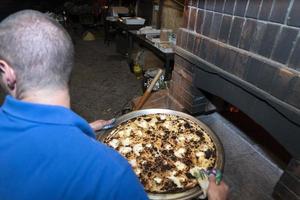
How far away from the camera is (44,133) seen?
802 millimetres

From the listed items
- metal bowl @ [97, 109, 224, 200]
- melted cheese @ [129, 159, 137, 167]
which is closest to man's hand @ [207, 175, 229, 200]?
metal bowl @ [97, 109, 224, 200]

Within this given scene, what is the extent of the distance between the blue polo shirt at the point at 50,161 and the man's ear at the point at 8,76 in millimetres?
93

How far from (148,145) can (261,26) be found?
1229 millimetres

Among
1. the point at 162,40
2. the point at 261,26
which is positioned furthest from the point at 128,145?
the point at 162,40

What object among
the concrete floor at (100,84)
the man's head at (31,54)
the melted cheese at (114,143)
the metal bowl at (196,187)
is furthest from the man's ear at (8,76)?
the concrete floor at (100,84)

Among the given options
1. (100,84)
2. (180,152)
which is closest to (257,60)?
(180,152)

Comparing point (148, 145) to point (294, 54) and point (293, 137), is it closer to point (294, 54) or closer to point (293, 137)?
point (293, 137)

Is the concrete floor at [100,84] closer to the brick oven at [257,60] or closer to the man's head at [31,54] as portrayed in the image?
the brick oven at [257,60]

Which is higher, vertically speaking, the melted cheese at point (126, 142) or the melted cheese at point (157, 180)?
the melted cheese at point (126, 142)

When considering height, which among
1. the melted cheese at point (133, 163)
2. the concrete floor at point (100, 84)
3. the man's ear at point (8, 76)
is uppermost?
the man's ear at point (8, 76)

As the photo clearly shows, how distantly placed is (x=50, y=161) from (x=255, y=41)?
5.37 feet

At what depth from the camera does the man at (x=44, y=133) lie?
2.57ft

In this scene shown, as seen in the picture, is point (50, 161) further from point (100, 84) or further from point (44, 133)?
point (100, 84)

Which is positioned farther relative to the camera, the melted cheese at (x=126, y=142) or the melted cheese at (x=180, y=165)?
the melted cheese at (x=126, y=142)
